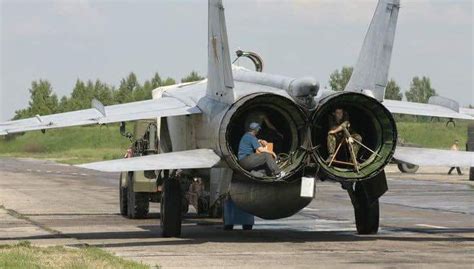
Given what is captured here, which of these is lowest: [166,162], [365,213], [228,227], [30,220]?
[30,220]

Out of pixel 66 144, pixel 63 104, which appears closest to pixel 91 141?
pixel 66 144

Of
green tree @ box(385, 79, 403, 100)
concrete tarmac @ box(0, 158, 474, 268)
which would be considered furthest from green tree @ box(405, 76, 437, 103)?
concrete tarmac @ box(0, 158, 474, 268)

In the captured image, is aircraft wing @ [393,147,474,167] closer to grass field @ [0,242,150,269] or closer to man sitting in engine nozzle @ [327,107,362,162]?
man sitting in engine nozzle @ [327,107,362,162]

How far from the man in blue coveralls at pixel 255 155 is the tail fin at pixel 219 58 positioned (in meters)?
0.75

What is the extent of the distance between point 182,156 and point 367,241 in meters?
3.38

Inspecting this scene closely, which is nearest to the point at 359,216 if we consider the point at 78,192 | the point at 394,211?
the point at 394,211

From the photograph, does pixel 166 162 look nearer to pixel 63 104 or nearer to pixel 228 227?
pixel 228 227

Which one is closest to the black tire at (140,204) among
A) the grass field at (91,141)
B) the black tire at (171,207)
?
the black tire at (171,207)

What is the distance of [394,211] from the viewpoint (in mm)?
27938

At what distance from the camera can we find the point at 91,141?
103 meters

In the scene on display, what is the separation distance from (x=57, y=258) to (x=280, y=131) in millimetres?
4664

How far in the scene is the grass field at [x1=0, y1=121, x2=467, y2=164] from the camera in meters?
91.3

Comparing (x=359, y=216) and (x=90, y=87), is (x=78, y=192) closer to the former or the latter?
(x=359, y=216)

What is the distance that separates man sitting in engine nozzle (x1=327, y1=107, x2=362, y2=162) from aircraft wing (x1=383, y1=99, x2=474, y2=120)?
1.86 meters
